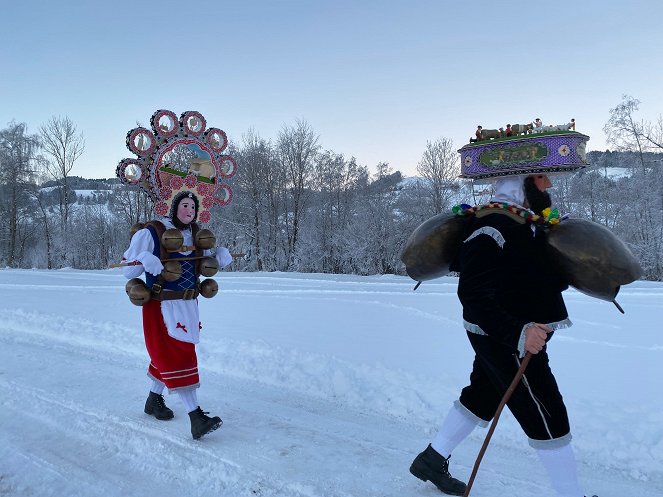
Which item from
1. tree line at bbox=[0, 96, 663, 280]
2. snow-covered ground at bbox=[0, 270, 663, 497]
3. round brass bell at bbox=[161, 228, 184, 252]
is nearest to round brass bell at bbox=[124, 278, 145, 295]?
round brass bell at bbox=[161, 228, 184, 252]

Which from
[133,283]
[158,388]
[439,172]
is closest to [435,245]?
[133,283]

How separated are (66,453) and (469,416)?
8.70 ft

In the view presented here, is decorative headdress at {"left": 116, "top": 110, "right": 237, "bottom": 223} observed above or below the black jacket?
above

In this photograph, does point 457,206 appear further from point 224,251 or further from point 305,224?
point 305,224

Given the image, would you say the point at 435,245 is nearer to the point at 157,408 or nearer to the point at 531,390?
the point at 531,390

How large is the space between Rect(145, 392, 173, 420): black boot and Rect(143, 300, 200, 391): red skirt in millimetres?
293

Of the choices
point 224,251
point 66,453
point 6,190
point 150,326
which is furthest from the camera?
point 6,190

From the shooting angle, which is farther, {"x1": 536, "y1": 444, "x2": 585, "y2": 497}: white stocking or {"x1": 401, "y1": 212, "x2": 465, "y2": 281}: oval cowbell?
{"x1": 401, "y1": 212, "x2": 465, "y2": 281}: oval cowbell

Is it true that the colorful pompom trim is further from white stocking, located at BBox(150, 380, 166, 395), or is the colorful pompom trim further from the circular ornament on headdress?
white stocking, located at BBox(150, 380, 166, 395)

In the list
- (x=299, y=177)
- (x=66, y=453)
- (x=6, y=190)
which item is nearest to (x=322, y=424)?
(x=66, y=453)

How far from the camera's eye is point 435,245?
2727mm

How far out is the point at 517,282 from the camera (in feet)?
7.67

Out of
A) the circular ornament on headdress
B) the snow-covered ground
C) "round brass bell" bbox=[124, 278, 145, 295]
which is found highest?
the circular ornament on headdress

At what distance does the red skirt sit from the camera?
3748mm
